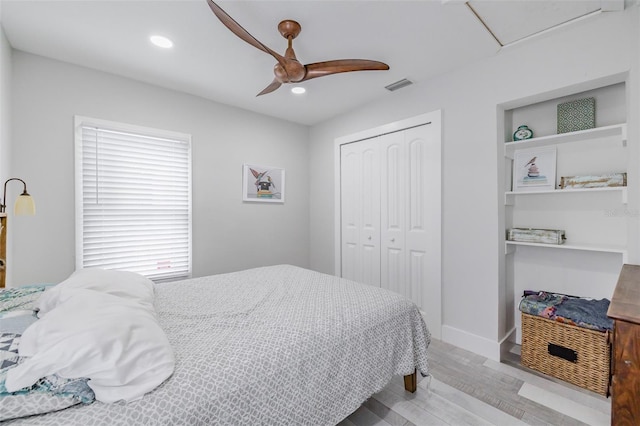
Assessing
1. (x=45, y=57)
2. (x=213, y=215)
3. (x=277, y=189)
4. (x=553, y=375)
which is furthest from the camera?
(x=277, y=189)

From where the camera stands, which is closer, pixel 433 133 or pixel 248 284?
pixel 248 284

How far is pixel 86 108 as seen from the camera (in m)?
2.53

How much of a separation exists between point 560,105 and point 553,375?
2.11m

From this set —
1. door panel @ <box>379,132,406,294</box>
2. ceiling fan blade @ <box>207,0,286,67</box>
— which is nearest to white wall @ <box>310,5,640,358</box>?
door panel @ <box>379,132,406,294</box>

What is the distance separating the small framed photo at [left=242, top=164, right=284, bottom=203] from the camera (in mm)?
3559

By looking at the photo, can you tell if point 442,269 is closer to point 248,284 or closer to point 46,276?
point 248,284

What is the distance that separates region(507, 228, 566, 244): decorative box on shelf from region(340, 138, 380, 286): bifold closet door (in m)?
1.33

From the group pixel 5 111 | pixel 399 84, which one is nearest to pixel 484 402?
pixel 399 84

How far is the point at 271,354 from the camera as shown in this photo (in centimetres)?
122

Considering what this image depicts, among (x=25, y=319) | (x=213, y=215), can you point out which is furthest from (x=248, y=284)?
(x=213, y=215)

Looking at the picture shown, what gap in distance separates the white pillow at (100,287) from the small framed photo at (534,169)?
295 cm

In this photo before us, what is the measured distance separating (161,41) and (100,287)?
182 cm

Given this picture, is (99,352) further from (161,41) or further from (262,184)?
(262,184)

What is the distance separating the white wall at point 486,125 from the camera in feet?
6.25
